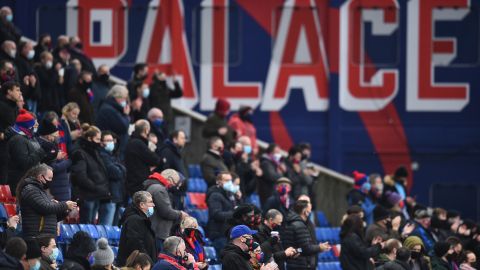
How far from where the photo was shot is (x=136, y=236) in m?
17.7

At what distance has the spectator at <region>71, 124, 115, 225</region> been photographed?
781 inches

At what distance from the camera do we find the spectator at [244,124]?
2700cm

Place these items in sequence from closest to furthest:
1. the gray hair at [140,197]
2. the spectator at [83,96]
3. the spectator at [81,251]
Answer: the spectator at [81,251], the gray hair at [140,197], the spectator at [83,96]

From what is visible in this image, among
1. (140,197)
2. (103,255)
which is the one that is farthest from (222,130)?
(103,255)

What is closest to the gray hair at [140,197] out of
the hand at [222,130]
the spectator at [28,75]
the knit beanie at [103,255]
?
the knit beanie at [103,255]

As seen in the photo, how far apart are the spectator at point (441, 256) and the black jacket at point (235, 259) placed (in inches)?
201

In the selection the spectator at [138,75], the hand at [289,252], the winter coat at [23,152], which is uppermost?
the spectator at [138,75]

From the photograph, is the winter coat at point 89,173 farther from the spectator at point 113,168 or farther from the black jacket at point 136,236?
the black jacket at point 136,236

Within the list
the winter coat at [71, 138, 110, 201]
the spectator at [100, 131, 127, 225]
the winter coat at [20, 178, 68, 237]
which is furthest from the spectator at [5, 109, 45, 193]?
the spectator at [100, 131, 127, 225]

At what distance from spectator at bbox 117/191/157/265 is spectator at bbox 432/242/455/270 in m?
5.48

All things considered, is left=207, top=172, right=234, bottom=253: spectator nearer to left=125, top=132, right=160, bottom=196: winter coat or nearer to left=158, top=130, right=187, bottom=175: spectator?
left=125, top=132, right=160, bottom=196: winter coat

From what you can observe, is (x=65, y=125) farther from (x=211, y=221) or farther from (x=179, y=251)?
(x=179, y=251)

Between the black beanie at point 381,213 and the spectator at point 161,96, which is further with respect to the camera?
the spectator at point 161,96

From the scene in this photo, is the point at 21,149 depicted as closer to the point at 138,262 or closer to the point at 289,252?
the point at 138,262
